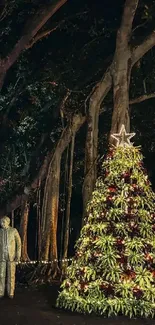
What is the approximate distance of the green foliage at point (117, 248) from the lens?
303 inches

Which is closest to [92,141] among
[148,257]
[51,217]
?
[51,217]

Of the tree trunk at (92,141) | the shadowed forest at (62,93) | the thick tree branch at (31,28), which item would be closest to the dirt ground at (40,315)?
the tree trunk at (92,141)

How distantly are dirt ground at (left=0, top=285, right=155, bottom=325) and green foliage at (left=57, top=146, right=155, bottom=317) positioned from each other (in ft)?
0.63

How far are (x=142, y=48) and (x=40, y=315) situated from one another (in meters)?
6.02

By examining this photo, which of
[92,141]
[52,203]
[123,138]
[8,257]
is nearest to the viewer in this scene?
[123,138]

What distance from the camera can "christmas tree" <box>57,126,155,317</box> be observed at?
303 inches

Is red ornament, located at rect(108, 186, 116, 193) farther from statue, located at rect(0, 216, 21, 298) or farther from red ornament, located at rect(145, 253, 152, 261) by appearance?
statue, located at rect(0, 216, 21, 298)

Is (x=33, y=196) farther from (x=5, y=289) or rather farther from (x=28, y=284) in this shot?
(x=5, y=289)

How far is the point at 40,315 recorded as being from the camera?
7828 mm

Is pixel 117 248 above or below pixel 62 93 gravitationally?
below

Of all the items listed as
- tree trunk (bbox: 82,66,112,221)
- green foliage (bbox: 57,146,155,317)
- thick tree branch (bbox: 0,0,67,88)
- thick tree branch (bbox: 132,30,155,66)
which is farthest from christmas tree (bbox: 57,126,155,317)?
thick tree branch (bbox: 0,0,67,88)

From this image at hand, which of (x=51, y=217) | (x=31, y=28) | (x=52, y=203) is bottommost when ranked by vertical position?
(x=51, y=217)

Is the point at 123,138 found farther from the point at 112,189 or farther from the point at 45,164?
the point at 45,164

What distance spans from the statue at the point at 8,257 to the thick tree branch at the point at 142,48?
14.3 feet
